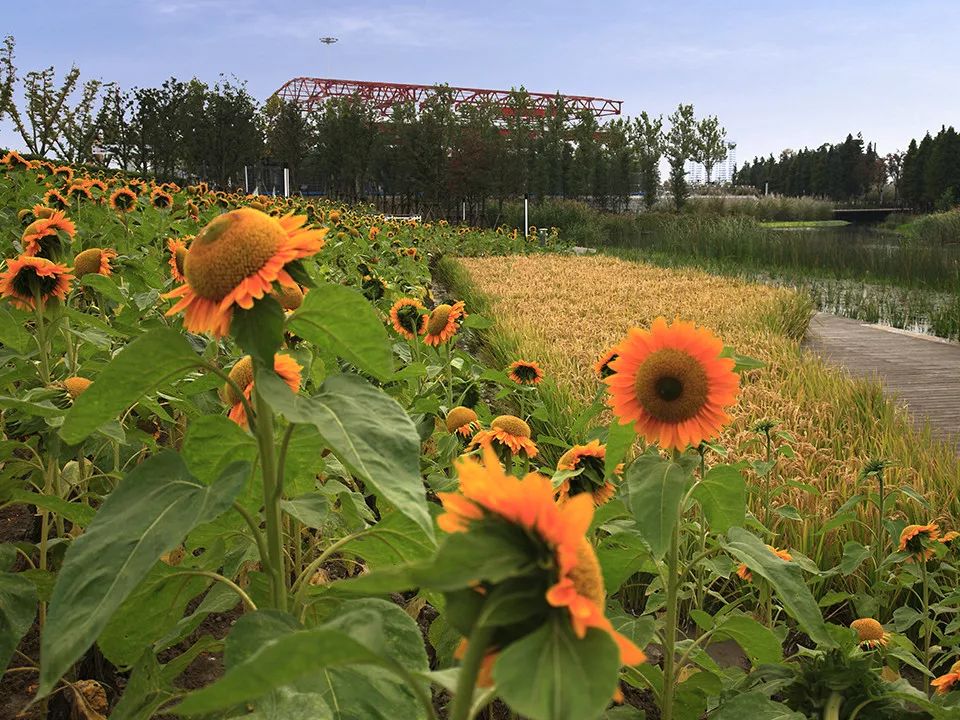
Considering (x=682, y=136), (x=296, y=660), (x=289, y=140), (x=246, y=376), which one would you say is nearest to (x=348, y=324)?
(x=246, y=376)

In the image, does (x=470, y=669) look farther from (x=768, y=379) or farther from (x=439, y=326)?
(x=768, y=379)

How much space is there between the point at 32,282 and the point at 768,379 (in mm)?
3924

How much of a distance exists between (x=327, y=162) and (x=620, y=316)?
26.9 meters

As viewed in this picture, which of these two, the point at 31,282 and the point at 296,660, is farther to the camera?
the point at 31,282

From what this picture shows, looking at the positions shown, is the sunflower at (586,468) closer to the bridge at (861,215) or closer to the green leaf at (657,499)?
the green leaf at (657,499)

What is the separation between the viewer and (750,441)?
→ 3.20 metres

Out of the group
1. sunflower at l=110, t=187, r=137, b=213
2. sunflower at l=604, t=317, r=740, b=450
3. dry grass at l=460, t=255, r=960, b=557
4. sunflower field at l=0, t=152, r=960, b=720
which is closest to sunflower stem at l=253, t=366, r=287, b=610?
sunflower field at l=0, t=152, r=960, b=720

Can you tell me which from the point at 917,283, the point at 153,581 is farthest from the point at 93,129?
the point at 153,581

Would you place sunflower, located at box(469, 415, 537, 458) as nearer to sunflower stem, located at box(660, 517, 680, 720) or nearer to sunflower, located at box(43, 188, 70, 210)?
sunflower stem, located at box(660, 517, 680, 720)

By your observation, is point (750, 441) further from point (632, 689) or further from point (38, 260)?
point (38, 260)

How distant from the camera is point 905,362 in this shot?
6160mm

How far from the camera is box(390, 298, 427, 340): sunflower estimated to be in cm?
334

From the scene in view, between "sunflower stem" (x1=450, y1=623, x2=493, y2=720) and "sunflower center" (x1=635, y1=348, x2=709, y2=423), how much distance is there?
0.85 m

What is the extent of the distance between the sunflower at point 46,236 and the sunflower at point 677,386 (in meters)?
1.62
